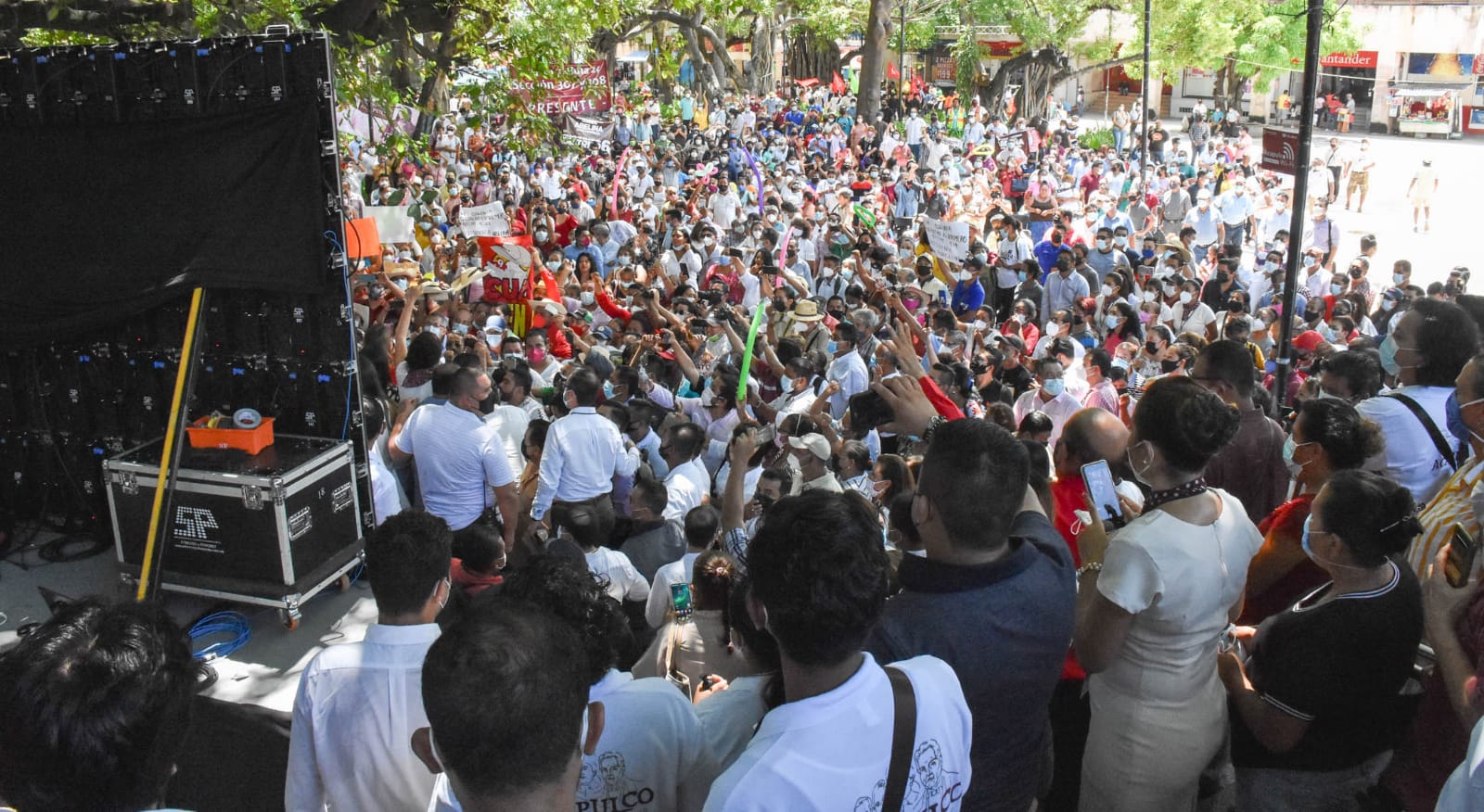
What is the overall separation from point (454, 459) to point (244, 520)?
1.02m

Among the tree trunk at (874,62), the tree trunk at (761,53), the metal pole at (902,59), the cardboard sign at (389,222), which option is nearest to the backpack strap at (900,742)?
the cardboard sign at (389,222)

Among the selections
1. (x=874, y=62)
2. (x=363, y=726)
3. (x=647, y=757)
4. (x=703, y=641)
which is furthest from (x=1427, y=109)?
(x=363, y=726)

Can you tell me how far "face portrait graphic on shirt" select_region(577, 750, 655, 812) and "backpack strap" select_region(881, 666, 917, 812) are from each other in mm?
622

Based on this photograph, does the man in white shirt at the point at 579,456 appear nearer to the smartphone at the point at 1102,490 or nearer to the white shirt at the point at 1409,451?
the smartphone at the point at 1102,490

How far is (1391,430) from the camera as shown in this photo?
4355mm

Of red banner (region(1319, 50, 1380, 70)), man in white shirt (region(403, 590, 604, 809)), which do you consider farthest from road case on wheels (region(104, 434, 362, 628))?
red banner (region(1319, 50, 1380, 70))

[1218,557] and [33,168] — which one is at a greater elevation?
[33,168]

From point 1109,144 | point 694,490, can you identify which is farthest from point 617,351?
point 1109,144

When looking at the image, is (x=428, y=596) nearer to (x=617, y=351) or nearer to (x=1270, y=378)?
(x=617, y=351)

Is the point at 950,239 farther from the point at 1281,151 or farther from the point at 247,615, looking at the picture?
the point at 247,615

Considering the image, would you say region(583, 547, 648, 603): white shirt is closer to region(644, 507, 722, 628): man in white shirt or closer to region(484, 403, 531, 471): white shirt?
region(644, 507, 722, 628): man in white shirt

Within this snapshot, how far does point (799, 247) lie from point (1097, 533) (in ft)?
35.4

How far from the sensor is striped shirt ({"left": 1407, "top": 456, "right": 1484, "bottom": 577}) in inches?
139

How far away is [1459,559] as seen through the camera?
2.84 metres
